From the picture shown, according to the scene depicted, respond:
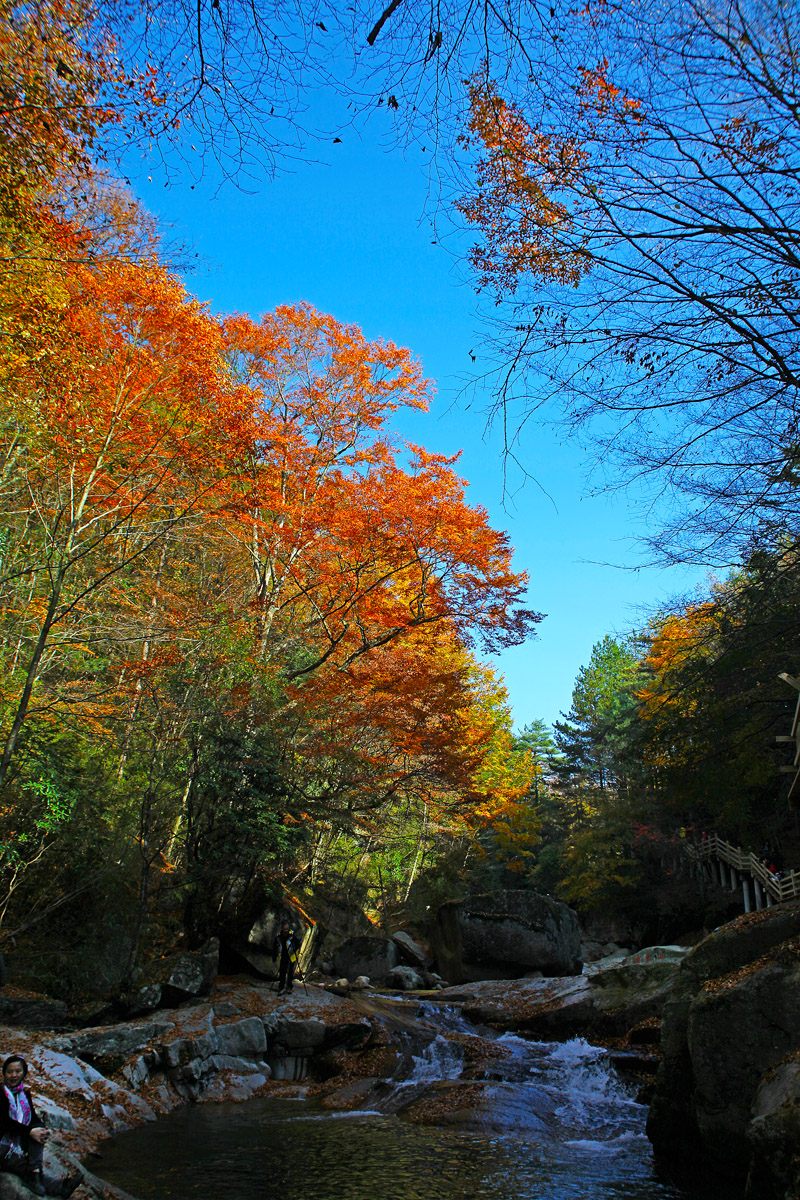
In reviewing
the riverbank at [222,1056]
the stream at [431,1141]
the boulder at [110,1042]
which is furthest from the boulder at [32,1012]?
the stream at [431,1141]

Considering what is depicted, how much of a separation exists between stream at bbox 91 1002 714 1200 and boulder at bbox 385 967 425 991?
22.3ft

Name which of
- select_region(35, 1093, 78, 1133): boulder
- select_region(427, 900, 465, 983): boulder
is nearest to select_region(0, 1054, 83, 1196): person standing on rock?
select_region(35, 1093, 78, 1133): boulder

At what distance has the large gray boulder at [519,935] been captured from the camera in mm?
17125

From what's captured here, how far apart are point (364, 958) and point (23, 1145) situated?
46.3 ft

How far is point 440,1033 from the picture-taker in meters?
10.7

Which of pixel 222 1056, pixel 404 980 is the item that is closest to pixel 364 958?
pixel 404 980

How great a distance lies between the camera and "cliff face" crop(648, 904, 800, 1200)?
4484 millimetres

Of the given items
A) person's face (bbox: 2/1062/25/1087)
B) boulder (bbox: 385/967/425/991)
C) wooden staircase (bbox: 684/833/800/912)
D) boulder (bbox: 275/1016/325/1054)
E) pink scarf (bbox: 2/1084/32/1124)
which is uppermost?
wooden staircase (bbox: 684/833/800/912)

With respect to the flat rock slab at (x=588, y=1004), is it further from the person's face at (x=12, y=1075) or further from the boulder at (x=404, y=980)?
the person's face at (x=12, y=1075)

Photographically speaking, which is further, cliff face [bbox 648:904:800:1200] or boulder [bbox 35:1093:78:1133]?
boulder [bbox 35:1093:78:1133]

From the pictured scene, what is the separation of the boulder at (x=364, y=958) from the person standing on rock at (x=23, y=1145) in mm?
13755

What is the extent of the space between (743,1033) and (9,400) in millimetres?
11630

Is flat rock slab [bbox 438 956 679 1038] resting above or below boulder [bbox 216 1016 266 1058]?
above

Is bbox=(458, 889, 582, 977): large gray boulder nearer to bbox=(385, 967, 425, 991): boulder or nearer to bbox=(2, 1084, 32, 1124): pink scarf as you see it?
bbox=(385, 967, 425, 991): boulder
